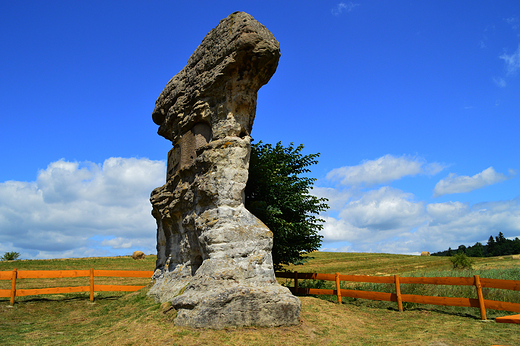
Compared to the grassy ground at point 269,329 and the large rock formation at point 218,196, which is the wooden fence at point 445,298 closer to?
the grassy ground at point 269,329

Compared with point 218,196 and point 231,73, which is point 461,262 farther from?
point 231,73

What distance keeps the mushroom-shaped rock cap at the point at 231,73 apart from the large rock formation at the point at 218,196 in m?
0.03

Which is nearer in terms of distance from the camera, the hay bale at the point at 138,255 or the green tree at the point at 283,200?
the green tree at the point at 283,200

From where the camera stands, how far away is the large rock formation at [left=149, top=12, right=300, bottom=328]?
750cm

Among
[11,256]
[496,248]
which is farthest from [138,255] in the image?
[496,248]

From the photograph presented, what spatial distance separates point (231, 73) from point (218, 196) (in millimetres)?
3411

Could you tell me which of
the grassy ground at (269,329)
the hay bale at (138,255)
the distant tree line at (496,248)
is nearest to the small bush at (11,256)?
the hay bale at (138,255)

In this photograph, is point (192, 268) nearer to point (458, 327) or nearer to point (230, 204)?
point (230, 204)

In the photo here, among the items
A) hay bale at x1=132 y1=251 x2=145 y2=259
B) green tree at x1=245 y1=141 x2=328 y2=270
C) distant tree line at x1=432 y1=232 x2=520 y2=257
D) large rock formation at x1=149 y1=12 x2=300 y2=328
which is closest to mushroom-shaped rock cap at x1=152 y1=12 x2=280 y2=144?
large rock formation at x1=149 y1=12 x2=300 y2=328

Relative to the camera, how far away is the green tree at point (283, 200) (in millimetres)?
12656

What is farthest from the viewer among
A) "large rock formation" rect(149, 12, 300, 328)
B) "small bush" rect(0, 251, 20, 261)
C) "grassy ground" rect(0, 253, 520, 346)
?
"small bush" rect(0, 251, 20, 261)

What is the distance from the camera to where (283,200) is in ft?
44.1

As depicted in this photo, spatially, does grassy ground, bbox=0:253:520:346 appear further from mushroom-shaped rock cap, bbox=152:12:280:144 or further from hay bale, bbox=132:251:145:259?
hay bale, bbox=132:251:145:259

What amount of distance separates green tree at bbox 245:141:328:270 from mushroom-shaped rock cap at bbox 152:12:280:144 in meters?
3.43
